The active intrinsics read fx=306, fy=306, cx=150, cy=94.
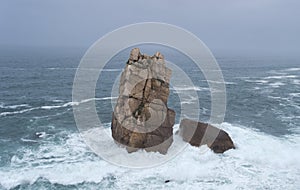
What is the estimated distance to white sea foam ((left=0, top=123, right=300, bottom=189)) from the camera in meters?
31.4

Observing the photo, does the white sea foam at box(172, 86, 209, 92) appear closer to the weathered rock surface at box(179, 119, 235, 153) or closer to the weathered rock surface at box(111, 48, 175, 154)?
the weathered rock surface at box(179, 119, 235, 153)

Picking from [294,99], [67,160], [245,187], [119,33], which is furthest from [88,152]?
[294,99]

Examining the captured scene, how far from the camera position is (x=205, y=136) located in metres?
41.2

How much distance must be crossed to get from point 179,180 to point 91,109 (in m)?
30.9

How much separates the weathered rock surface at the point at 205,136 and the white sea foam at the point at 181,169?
107 cm

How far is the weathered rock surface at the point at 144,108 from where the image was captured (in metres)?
38.0

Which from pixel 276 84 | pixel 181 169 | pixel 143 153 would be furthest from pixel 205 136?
pixel 276 84

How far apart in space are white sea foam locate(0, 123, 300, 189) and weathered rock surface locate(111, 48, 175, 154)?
7.55 ft

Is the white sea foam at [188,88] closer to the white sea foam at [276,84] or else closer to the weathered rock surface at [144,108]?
the white sea foam at [276,84]

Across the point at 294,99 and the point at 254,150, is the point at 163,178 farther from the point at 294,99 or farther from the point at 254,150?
the point at 294,99

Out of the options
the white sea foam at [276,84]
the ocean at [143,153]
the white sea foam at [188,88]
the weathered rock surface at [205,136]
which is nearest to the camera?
the ocean at [143,153]

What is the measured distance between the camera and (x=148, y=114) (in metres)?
38.3

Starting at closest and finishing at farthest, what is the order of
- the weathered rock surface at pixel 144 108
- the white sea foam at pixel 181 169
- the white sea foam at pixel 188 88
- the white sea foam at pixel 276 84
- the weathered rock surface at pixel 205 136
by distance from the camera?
the white sea foam at pixel 181 169
the weathered rock surface at pixel 144 108
the weathered rock surface at pixel 205 136
the white sea foam at pixel 188 88
the white sea foam at pixel 276 84

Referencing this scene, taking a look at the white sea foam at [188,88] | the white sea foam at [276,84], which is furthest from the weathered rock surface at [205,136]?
the white sea foam at [276,84]
